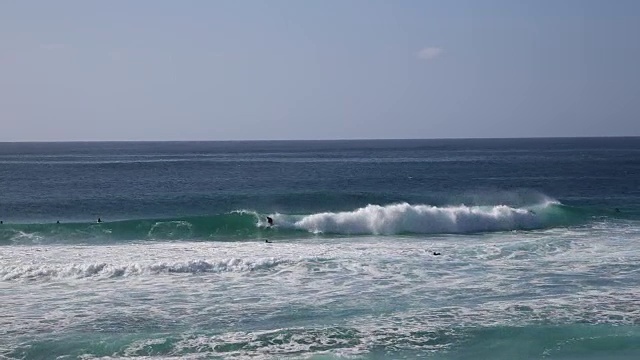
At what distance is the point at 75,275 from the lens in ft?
72.7

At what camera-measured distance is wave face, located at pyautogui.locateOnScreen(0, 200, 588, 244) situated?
105 feet

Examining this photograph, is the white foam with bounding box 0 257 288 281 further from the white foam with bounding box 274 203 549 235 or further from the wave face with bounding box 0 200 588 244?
the white foam with bounding box 274 203 549 235

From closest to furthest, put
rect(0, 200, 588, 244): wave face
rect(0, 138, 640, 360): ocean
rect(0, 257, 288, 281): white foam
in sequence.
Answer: rect(0, 138, 640, 360): ocean, rect(0, 257, 288, 281): white foam, rect(0, 200, 588, 244): wave face

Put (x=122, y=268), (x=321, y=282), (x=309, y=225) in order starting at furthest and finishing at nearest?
(x=309, y=225)
(x=122, y=268)
(x=321, y=282)

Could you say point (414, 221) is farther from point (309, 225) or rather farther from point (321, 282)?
point (321, 282)

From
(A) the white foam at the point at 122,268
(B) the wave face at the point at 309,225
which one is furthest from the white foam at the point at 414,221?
(A) the white foam at the point at 122,268

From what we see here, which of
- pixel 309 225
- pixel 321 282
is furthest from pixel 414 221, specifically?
pixel 321 282

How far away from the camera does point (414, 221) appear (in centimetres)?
3431

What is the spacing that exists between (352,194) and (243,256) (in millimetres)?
21986

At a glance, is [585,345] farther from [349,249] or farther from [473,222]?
[473,222]

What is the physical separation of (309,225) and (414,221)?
5175 millimetres

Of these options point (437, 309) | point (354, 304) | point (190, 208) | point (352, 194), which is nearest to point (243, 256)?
point (354, 304)

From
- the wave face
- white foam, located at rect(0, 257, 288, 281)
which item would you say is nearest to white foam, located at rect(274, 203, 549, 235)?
the wave face

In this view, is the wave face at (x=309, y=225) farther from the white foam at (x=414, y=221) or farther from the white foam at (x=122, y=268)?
the white foam at (x=122, y=268)
